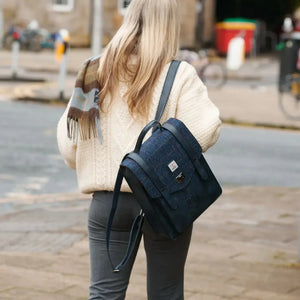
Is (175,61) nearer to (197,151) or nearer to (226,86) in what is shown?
(197,151)

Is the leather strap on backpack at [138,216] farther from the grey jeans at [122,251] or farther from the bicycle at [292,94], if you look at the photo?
the bicycle at [292,94]

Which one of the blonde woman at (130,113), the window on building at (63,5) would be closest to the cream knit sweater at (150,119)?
the blonde woman at (130,113)

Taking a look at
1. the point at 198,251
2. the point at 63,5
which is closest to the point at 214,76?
the point at 63,5

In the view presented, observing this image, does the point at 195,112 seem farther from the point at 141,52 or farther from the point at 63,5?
the point at 63,5

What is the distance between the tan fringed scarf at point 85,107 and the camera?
362 cm

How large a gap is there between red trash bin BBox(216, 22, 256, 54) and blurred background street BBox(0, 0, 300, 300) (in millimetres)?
7633

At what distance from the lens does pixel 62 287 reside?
5.39 meters

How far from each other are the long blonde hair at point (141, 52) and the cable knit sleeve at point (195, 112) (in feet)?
0.37

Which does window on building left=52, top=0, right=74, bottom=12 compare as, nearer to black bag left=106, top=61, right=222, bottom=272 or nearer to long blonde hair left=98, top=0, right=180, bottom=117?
long blonde hair left=98, top=0, right=180, bottom=117

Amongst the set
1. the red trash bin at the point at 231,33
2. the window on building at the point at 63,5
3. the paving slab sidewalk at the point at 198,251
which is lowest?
the red trash bin at the point at 231,33

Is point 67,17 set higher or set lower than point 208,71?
lower

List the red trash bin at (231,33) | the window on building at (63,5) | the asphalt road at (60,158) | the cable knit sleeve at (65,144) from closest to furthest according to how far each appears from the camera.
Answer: the cable knit sleeve at (65,144), the asphalt road at (60,158), the window on building at (63,5), the red trash bin at (231,33)

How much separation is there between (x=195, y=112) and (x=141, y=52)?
31cm

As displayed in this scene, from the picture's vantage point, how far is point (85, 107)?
144 inches
